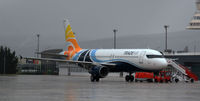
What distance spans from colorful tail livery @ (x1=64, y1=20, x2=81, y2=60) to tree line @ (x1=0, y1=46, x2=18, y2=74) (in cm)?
2885

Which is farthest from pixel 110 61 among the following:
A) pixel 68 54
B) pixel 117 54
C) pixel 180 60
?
pixel 180 60

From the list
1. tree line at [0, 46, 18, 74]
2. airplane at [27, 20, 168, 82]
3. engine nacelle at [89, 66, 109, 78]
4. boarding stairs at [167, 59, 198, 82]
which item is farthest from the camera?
tree line at [0, 46, 18, 74]

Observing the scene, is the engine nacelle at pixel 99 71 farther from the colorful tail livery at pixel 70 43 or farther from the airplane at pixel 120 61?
the colorful tail livery at pixel 70 43

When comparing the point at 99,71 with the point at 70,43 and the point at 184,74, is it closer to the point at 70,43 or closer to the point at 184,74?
the point at 184,74

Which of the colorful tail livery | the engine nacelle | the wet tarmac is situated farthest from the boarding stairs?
the wet tarmac

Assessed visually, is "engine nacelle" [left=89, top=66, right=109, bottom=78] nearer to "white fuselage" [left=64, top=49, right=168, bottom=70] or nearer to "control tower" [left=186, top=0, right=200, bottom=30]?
"white fuselage" [left=64, top=49, right=168, bottom=70]

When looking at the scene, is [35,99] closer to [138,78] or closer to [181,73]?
[138,78]

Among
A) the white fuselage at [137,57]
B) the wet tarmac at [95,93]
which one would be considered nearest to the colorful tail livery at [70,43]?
the white fuselage at [137,57]

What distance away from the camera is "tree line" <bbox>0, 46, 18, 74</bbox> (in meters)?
87.4

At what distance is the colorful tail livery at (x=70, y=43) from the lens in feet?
192

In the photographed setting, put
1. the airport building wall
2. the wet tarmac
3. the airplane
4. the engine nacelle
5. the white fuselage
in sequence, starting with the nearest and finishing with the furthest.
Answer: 1. the wet tarmac
2. the white fuselage
3. the airplane
4. the engine nacelle
5. the airport building wall

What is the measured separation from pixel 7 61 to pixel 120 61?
43153 millimetres

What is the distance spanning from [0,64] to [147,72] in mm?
44959

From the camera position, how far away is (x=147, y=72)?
170ft
